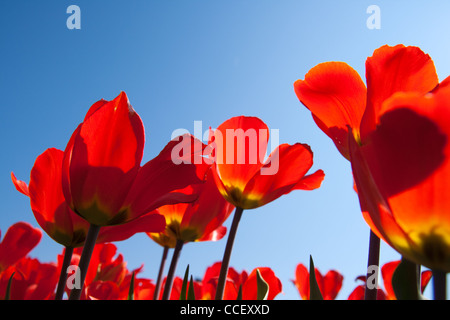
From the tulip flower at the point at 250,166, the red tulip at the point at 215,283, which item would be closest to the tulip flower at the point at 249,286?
the red tulip at the point at 215,283

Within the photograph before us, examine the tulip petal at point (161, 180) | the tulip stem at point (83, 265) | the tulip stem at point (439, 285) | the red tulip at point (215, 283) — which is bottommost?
the tulip stem at point (439, 285)

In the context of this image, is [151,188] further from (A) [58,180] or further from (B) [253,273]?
(B) [253,273]

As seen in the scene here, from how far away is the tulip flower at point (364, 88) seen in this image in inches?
26.3

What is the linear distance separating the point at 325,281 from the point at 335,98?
3.95 ft

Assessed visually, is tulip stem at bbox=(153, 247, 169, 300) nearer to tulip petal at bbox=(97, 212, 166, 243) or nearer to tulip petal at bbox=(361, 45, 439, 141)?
tulip petal at bbox=(97, 212, 166, 243)

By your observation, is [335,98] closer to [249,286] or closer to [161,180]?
[161,180]

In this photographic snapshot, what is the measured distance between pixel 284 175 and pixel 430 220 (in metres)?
0.54

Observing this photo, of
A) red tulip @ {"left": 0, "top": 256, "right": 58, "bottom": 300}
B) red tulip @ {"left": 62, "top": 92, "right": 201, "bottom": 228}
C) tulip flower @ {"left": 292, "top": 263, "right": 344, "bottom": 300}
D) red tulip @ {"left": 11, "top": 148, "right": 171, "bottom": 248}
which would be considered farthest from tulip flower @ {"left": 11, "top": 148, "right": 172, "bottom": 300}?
tulip flower @ {"left": 292, "top": 263, "right": 344, "bottom": 300}

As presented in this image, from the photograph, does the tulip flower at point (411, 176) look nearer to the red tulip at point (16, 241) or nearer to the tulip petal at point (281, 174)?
the tulip petal at point (281, 174)

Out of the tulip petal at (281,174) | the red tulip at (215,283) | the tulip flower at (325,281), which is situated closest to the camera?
the tulip petal at (281,174)

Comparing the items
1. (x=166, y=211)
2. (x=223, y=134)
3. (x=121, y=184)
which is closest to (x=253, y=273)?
(x=166, y=211)

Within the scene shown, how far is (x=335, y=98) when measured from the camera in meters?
0.75

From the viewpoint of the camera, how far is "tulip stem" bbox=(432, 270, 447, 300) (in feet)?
1.38

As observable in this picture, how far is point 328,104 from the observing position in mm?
758
